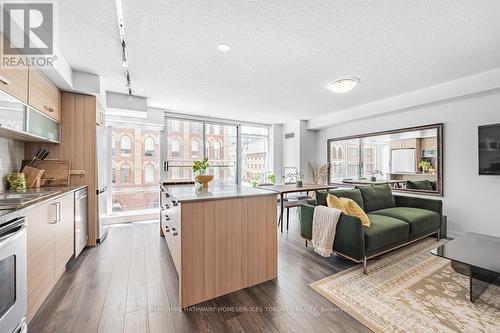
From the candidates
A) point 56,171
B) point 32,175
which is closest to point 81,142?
point 56,171

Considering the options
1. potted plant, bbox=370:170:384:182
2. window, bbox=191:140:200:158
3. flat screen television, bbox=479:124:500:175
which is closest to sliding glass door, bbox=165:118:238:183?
window, bbox=191:140:200:158

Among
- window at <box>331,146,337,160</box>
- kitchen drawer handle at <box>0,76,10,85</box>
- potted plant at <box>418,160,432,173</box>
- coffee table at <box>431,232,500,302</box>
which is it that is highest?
kitchen drawer handle at <box>0,76,10,85</box>

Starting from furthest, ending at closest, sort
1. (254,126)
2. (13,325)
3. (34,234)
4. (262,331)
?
1. (254,126)
2. (34,234)
3. (262,331)
4. (13,325)

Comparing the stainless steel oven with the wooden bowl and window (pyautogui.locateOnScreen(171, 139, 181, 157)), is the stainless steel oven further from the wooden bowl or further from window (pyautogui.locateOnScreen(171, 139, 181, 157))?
window (pyautogui.locateOnScreen(171, 139, 181, 157))

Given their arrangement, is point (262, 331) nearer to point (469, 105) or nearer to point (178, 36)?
point (178, 36)

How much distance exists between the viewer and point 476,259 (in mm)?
1919

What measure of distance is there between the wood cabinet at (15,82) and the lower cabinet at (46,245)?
1002mm

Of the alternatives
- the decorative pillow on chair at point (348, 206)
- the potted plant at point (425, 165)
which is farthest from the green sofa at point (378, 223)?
the potted plant at point (425, 165)

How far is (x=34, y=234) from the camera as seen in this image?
5.48ft

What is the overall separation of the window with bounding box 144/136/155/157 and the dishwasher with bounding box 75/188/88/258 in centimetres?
210

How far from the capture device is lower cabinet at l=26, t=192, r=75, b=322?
5.29 feet

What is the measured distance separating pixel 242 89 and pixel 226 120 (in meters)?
2.34

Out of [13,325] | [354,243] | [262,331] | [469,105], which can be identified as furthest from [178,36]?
[469,105]

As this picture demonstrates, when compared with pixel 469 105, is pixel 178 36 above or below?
above
